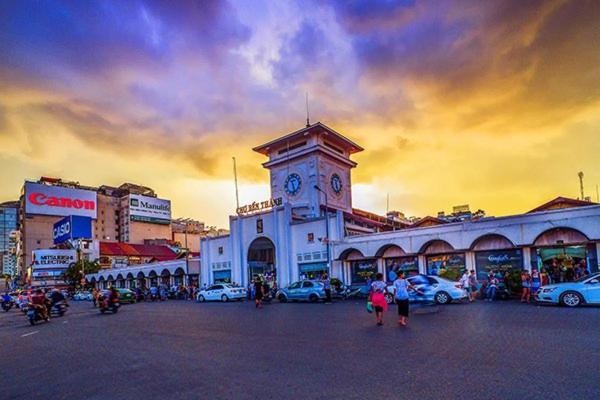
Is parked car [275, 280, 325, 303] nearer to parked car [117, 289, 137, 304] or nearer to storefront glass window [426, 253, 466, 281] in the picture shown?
storefront glass window [426, 253, 466, 281]

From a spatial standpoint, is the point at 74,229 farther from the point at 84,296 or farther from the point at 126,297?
the point at 126,297

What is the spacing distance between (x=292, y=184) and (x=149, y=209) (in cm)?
8058

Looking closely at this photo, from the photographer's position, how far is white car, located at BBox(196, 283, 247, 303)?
33.8 metres

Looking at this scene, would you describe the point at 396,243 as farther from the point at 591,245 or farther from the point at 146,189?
the point at 146,189

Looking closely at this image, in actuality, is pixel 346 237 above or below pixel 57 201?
below

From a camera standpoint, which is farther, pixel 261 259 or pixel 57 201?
pixel 57 201

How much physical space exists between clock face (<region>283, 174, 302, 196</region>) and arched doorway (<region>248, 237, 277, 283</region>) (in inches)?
350

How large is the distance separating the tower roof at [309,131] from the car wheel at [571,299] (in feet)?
103

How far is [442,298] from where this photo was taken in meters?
20.2

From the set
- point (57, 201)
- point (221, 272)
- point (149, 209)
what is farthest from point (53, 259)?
point (221, 272)

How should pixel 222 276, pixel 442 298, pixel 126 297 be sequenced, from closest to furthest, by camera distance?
pixel 442 298, pixel 126 297, pixel 222 276

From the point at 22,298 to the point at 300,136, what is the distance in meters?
30.2

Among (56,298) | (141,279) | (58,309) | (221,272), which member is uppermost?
(221,272)

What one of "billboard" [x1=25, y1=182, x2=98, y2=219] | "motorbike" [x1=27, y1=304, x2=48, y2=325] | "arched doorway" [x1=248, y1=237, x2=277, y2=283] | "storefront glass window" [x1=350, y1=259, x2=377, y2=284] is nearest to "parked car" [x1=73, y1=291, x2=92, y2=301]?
"arched doorway" [x1=248, y1=237, x2=277, y2=283]
